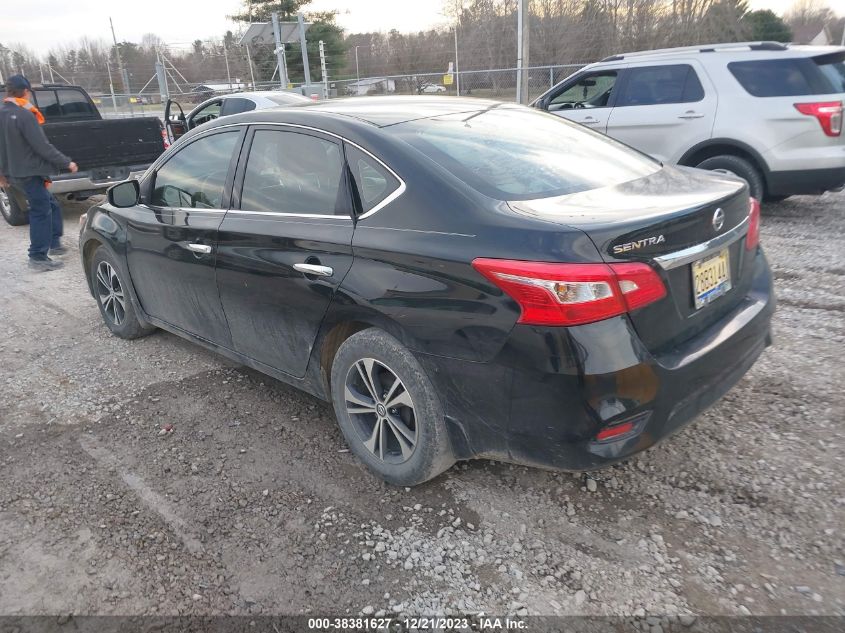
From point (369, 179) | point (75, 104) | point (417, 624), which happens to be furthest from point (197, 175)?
point (75, 104)

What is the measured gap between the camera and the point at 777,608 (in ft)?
6.84

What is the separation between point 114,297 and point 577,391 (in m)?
3.86

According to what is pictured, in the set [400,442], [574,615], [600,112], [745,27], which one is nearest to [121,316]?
[400,442]

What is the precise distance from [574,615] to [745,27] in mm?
30093

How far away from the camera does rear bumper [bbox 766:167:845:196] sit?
646cm

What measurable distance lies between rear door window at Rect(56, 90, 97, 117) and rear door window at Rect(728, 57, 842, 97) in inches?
418

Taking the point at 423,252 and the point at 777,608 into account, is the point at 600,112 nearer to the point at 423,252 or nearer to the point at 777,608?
the point at 423,252

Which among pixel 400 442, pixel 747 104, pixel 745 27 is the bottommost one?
pixel 400 442

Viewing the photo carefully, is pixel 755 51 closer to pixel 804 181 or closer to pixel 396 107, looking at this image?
pixel 804 181

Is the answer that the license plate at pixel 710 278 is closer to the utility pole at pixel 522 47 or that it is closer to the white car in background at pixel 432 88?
the utility pole at pixel 522 47

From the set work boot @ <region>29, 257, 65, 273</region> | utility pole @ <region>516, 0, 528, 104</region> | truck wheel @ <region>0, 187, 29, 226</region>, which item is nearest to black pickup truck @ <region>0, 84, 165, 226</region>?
truck wheel @ <region>0, 187, 29, 226</region>

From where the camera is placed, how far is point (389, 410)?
2768 millimetres

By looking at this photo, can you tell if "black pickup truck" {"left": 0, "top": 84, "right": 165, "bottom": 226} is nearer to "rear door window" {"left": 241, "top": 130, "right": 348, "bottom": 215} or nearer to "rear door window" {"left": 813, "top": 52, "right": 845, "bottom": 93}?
"rear door window" {"left": 241, "top": 130, "right": 348, "bottom": 215}

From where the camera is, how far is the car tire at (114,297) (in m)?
4.54
